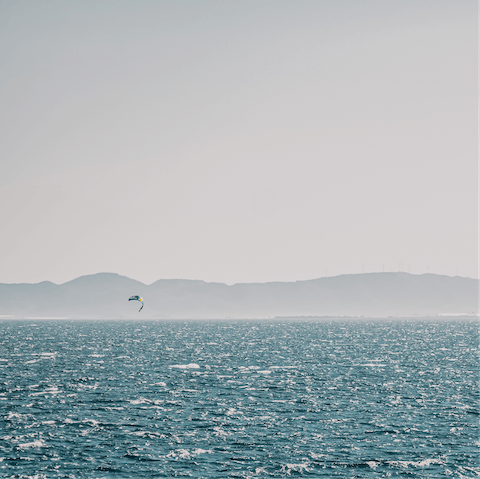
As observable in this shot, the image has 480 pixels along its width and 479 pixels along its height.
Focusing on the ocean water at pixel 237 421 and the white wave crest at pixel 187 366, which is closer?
the ocean water at pixel 237 421

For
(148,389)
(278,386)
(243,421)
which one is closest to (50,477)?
(243,421)

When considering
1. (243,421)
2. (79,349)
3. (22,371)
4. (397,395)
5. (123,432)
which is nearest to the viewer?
(123,432)

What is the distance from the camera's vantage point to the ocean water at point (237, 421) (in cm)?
4169

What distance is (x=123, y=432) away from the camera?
50.8 metres

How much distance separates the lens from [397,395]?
232ft

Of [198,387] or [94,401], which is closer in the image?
[94,401]

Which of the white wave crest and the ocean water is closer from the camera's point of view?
the ocean water

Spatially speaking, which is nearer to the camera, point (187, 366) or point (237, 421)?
point (237, 421)

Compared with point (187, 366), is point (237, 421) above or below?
below

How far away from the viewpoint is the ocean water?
137ft

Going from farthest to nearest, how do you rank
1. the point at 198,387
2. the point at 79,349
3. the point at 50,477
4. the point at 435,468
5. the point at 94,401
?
the point at 79,349
the point at 198,387
the point at 94,401
the point at 435,468
the point at 50,477

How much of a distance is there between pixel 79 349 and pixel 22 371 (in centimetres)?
4939

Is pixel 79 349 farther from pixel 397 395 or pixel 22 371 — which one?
pixel 397 395

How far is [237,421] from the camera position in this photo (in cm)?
5547
